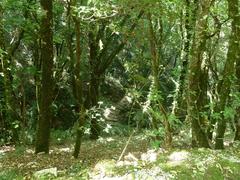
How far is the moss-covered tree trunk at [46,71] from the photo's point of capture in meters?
10.1

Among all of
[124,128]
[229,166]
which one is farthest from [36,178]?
[124,128]

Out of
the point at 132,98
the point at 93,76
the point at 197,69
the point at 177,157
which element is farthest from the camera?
the point at 93,76

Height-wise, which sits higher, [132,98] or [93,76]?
[132,98]

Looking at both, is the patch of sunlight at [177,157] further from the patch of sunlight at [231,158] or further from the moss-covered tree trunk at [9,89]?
the moss-covered tree trunk at [9,89]

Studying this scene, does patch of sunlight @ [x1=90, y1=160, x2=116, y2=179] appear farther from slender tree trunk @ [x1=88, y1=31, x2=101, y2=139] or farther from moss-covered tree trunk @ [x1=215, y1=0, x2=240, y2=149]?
slender tree trunk @ [x1=88, y1=31, x2=101, y2=139]

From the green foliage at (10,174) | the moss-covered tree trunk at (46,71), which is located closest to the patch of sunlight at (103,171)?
the green foliage at (10,174)

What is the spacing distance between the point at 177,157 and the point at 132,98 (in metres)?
6.34

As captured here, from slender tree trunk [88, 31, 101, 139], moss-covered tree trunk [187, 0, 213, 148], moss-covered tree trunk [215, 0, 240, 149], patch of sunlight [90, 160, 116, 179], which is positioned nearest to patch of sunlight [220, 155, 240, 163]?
patch of sunlight [90, 160, 116, 179]

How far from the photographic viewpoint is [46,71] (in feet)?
34.1

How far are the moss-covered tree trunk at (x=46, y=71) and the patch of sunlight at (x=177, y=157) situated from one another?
5.38 m

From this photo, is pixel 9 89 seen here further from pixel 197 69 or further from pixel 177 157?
pixel 177 157

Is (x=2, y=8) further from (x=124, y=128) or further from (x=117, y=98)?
(x=117, y=98)

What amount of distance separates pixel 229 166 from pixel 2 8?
350 inches

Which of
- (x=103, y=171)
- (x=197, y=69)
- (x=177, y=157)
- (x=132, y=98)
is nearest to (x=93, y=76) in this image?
(x=132, y=98)
